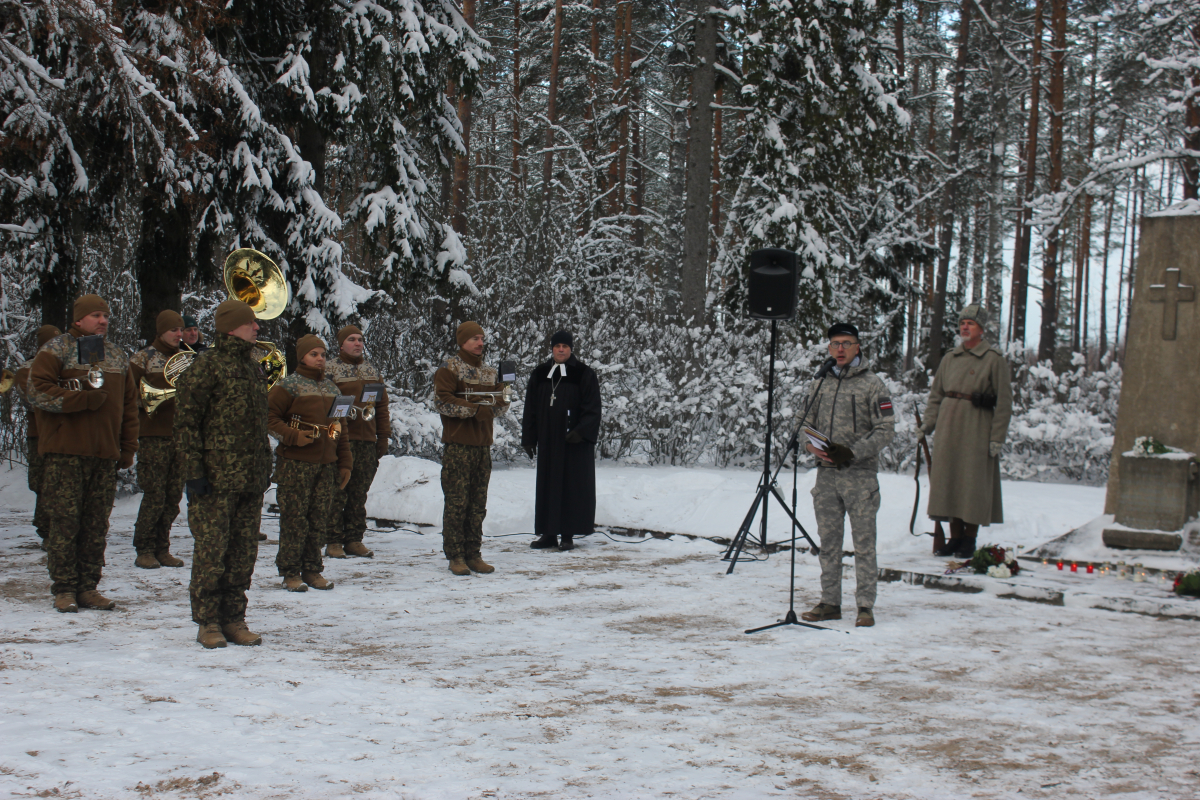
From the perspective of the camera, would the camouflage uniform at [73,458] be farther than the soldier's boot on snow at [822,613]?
No

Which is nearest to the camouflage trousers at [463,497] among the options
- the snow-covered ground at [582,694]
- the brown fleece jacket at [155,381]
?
the snow-covered ground at [582,694]

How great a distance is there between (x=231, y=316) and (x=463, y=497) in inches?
118

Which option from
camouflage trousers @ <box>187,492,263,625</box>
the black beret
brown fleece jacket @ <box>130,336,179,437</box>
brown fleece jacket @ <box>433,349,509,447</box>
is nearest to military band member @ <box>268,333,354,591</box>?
brown fleece jacket @ <box>433,349,509,447</box>

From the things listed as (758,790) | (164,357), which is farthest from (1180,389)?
(164,357)

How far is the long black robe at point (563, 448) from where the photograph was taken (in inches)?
387

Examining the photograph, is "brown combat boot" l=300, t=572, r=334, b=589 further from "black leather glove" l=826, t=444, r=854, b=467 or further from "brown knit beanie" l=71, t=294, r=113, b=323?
"black leather glove" l=826, t=444, r=854, b=467

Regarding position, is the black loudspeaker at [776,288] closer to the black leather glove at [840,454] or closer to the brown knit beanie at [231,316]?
the black leather glove at [840,454]

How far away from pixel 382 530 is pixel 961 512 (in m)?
6.15

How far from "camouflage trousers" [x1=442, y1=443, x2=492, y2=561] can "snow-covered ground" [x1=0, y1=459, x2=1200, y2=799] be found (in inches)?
13.6

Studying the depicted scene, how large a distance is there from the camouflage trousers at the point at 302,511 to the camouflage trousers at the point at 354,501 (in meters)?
1.18

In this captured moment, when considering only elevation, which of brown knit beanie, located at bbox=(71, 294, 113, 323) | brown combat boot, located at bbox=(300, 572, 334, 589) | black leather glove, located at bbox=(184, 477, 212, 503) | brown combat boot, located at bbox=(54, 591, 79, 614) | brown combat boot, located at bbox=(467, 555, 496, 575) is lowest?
brown combat boot, located at bbox=(54, 591, 79, 614)

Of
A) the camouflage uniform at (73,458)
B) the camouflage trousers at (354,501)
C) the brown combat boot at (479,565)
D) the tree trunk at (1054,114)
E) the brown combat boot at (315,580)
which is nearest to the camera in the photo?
the camouflage uniform at (73,458)

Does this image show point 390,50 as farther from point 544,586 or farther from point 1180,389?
point 1180,389

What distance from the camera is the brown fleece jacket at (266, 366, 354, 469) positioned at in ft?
23.8
